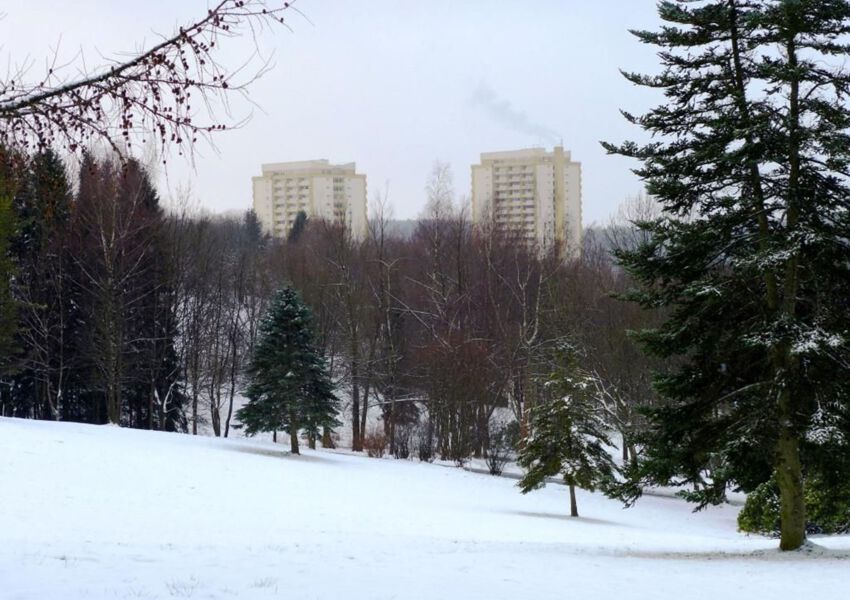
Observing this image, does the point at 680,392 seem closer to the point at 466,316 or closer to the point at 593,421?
the point at 593,421

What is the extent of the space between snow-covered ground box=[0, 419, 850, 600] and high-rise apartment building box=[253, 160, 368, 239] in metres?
69.4

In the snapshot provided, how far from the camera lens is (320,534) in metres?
14.4

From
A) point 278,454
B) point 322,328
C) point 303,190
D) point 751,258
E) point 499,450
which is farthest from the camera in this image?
point 303,190

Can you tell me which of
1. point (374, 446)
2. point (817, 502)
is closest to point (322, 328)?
point (374, 446)

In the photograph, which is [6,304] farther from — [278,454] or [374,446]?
[374,446]

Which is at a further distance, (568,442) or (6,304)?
(6,304)

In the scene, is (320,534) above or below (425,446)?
above

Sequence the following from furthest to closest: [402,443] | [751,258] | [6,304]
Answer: [402,443] → [6,304] → [751,258]

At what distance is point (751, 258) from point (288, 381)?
68.5 feet

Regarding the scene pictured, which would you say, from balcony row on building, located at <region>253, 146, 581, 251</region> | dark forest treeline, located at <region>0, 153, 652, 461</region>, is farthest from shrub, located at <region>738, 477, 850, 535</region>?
balcony row on building, located at <region>253, 146, 581, 251</region>

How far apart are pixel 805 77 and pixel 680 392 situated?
17.1ft

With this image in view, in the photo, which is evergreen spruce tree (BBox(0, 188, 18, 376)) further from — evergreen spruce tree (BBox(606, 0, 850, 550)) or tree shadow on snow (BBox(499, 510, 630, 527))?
evergreen spruce tree (BBox(606, 0, 850, 550))

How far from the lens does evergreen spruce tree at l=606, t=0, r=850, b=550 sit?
498 inches

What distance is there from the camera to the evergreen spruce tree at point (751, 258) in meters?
12.6
